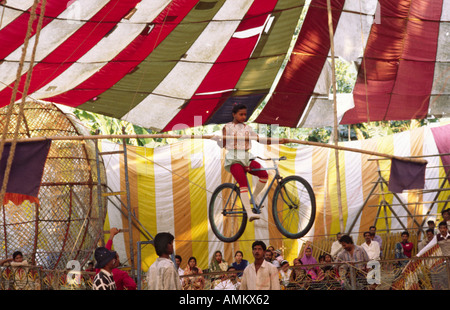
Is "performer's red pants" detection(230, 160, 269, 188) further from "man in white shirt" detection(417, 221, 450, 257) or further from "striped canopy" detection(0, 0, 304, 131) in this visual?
"striped canopy" detection(0, 0, 304, 131)

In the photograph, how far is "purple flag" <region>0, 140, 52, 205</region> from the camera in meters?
6.68

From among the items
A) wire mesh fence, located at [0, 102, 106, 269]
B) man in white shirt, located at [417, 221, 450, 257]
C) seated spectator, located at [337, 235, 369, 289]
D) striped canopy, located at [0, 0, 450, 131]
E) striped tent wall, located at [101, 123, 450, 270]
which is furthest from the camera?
striped tent wall, located at [101, 123, 450, 270]

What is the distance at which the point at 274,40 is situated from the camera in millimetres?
9750

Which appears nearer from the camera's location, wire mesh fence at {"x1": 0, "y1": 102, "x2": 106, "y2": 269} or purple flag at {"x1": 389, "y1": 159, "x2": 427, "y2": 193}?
purple flag at {"x1": 389, "y1": 159, "x2": 427, "y2": 193}

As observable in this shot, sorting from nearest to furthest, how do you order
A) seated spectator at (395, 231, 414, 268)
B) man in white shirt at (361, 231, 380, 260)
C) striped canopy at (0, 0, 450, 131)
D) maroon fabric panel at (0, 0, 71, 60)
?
maroon fabric panel at (0, 0, 71, 60), striped canopy at (0, 0, 450, 131), man in white shirt at (361, 231, 380, 260), seated spectator at (395, 231, 414, 268)

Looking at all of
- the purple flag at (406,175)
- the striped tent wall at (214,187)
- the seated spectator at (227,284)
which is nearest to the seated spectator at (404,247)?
the striped tent wall at (214,187)

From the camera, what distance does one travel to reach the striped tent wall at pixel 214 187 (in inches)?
457

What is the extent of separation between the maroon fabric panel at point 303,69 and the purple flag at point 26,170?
15.7 ft

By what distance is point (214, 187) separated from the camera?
11.8m

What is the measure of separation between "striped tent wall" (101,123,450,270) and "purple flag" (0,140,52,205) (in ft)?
14.9

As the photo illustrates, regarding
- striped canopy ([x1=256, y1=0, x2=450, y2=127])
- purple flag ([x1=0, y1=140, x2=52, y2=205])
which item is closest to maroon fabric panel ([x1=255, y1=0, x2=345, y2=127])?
striped canopy ([x1=256, y1=0, x2=450, y2=127])

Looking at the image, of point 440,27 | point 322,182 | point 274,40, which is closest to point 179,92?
point 274,40

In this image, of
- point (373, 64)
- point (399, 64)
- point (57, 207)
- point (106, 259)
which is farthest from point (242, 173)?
point (399, 64)
